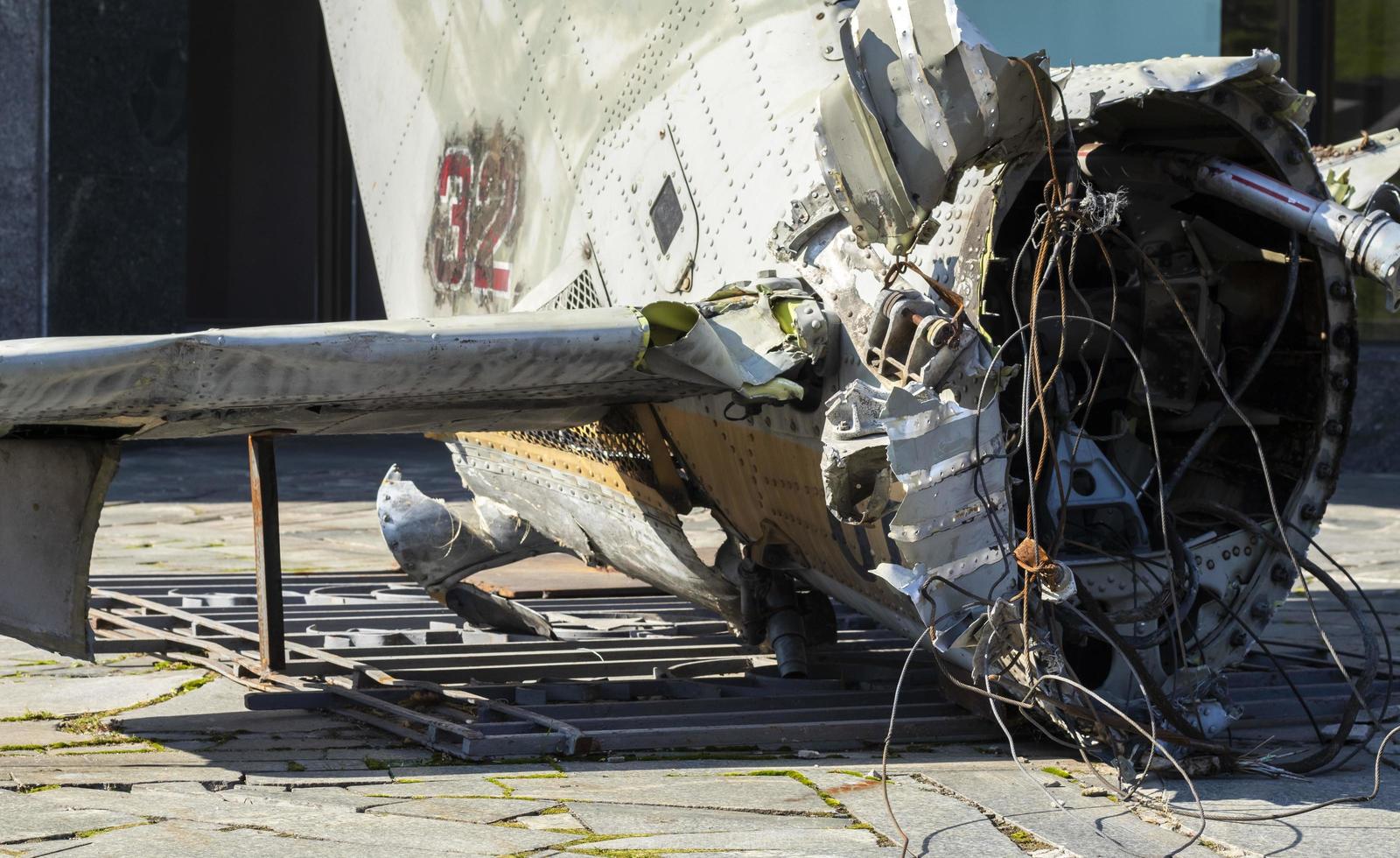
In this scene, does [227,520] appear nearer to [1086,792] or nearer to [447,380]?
[447,380]

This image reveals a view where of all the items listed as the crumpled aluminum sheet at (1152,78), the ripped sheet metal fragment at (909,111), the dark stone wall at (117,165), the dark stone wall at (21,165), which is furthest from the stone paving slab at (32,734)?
the dark stone wall at (117,165)

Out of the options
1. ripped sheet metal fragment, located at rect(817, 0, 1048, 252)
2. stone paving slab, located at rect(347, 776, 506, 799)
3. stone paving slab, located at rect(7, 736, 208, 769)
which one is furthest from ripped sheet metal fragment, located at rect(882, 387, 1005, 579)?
stone paving slab, located at rect(7, 736, 208, 769)

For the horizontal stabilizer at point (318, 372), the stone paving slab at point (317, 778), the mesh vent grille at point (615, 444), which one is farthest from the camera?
the mesh vent grille at point (615, 444)

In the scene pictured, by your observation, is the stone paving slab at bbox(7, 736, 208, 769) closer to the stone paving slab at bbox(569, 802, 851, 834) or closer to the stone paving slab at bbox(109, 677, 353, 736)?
the stone paving slab at bbox(109, 677, 353, 736)

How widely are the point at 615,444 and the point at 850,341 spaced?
146 centimetres

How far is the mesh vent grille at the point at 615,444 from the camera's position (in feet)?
17.8

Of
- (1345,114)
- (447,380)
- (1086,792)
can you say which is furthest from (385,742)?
(1345,114)

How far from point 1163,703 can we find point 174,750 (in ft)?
8.14

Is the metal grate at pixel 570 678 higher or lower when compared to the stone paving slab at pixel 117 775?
higher

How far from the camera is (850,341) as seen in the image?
428 centimetres

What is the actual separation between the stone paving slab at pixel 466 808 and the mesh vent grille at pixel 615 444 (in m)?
1.66

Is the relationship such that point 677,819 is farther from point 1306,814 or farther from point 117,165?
point 117,165

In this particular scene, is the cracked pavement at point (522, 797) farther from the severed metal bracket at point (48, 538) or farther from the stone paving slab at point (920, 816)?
the severed metal bracket at point (48, 538)

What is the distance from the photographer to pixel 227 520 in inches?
401
